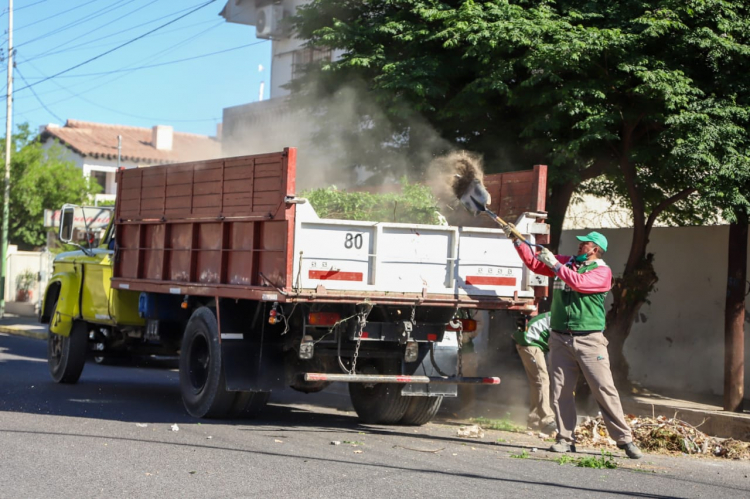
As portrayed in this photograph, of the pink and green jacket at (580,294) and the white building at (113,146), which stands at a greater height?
the white building at (113,146)

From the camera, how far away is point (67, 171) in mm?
30953

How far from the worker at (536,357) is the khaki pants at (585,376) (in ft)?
5.35

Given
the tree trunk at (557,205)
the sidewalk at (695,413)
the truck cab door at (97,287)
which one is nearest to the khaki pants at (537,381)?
the sidewalk at (695,413)

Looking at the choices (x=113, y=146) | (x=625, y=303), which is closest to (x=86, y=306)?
(x=625, y=303)

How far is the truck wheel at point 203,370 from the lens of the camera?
882cm

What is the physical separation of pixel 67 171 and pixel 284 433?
2465 centimetres

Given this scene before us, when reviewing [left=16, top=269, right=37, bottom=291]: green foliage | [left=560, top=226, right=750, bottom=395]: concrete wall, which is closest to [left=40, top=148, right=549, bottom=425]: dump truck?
[left=560, top=226, right=750, bottom=395]: concrete wall

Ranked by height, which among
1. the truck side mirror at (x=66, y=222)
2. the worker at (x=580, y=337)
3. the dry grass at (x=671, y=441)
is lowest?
the dry grass at (x=671, y=441)

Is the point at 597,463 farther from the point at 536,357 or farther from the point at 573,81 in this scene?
the point at 573,81

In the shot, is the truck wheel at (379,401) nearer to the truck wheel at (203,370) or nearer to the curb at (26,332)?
the truck wheel at (203,370)

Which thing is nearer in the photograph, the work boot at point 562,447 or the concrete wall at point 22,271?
the work boot at point 562,447

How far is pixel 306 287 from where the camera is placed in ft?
26.0

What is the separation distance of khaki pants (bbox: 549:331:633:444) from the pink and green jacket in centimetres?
12

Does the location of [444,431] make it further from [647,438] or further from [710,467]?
[710,467]
